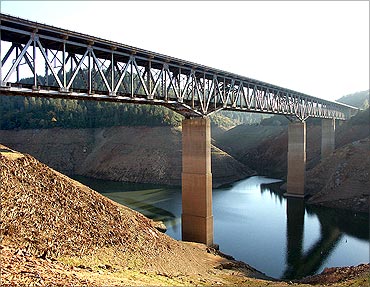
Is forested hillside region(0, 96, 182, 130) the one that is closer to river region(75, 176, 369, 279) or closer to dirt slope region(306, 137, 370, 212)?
river region(75, 176, 369, 279)

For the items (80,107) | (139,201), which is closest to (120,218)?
(139,201)

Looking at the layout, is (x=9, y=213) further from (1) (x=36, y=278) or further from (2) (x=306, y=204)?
(2) (x=306, y=204)

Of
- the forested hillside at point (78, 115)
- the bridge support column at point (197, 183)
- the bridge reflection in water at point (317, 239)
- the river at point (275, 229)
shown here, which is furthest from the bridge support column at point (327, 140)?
the bridge support column at point (197, 183)

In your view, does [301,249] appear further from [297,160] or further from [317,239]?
[297,160]

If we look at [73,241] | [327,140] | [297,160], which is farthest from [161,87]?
[327,140]

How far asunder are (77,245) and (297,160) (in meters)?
46.5

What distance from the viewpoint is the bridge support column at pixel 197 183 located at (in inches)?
1216

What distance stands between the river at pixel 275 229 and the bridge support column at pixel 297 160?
9.62 ft

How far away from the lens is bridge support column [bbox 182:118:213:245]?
3089 cm

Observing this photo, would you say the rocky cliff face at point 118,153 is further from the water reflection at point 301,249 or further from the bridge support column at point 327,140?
the water reflection at point 301,249

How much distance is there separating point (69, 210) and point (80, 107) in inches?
3689

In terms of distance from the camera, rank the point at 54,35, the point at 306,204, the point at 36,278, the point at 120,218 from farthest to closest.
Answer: the point at 306,204 < the point at 120,218 < the point at 54,35 < the point at 36,278

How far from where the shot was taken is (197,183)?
103 ft

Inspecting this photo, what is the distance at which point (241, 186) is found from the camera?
68312 mm
